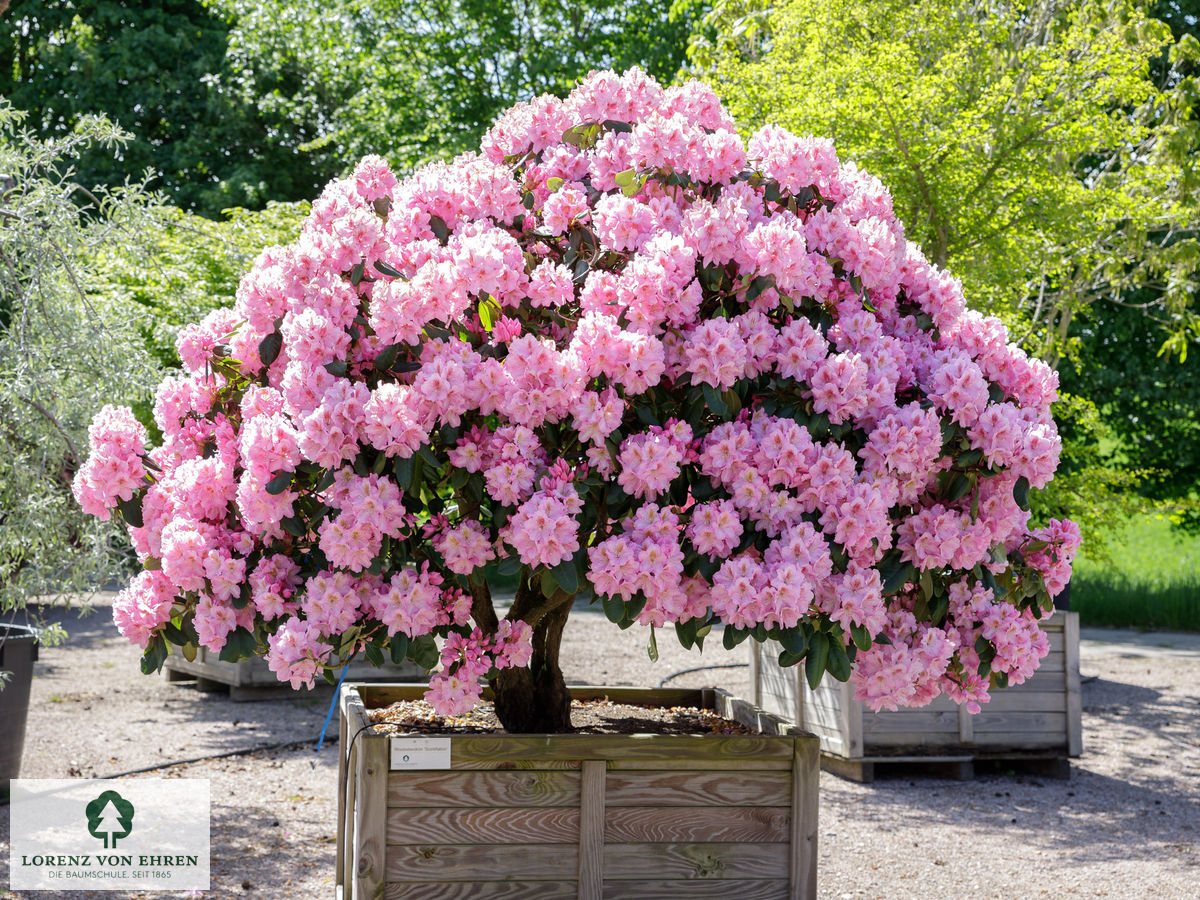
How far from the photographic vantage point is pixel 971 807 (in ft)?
18.5

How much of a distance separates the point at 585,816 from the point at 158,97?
18656 mm

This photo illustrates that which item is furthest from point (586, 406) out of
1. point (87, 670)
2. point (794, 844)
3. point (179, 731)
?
point (87, 670)


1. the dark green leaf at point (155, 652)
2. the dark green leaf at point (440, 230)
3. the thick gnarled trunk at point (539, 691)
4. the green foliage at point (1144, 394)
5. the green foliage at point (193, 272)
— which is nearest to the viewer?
the dark green leaf at point (155, 652)

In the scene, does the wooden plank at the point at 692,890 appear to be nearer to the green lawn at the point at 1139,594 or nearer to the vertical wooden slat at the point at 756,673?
the vertical wooden slat at the point at 756,673

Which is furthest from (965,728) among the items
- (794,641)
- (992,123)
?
(794,641)

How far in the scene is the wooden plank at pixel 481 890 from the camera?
2.88 m

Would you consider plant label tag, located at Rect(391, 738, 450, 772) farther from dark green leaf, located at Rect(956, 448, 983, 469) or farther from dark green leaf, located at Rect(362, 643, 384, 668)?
dark green leaf, located at Rect(956, 448, 983, 469)

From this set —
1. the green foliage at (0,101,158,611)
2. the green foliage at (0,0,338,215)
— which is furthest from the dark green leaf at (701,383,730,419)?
the green foliage at (0,0,338,215)

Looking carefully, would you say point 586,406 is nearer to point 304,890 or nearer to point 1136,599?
point 304,890

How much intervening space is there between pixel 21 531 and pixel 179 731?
2.62 metres

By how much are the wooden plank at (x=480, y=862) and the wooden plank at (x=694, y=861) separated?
11 centimetres

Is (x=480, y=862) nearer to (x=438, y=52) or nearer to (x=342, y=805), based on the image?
(x=342, y=805)
